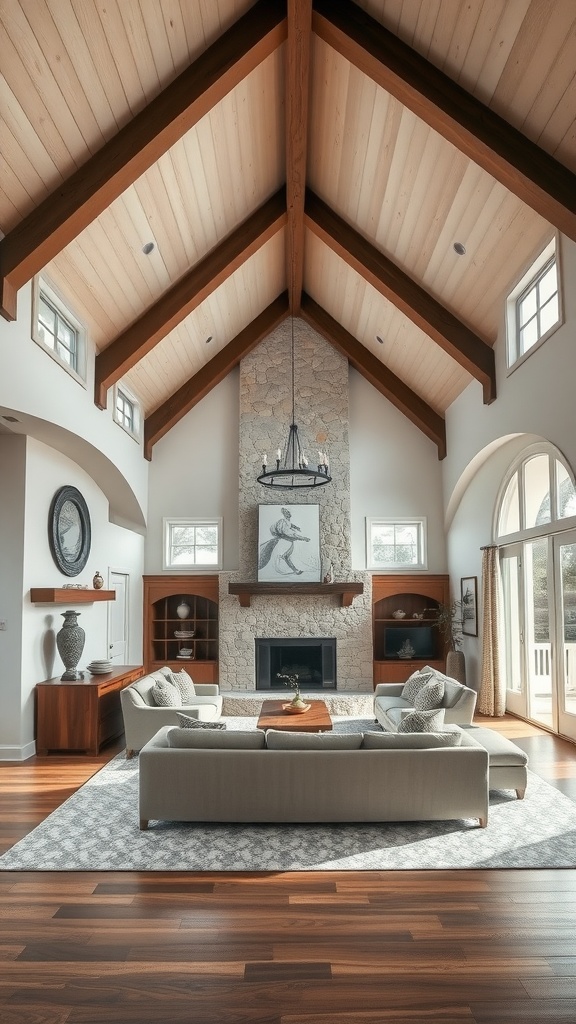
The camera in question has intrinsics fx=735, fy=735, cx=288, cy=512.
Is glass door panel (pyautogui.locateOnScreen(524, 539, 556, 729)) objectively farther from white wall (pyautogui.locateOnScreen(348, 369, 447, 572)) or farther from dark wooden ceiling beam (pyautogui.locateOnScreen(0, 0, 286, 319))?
dark wooden ceiling beam (pyautogui.locateOnScreen(0, 0, 286, 319))

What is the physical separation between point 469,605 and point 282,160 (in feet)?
20.7

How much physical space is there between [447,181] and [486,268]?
1.05 meters

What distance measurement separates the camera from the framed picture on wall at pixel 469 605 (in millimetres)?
10190

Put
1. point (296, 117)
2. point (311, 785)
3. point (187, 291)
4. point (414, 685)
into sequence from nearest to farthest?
point (311, 785) < point (296, 117) < point (414, 685) < point (187, 291)

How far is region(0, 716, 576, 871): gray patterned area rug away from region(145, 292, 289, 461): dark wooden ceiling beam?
691 cm

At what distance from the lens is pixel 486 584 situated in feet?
31.1

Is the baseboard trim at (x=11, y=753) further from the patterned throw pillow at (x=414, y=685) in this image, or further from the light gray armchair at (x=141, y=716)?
the patterned throw pillow at (x=414, y=685)

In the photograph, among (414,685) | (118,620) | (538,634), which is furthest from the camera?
(118,620)

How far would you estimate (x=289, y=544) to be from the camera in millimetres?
11188

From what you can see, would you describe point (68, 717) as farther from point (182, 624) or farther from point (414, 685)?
point (182, 624)

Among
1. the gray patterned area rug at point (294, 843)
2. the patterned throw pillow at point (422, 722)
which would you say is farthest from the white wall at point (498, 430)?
the gray patterned area rug at point (294, 843)

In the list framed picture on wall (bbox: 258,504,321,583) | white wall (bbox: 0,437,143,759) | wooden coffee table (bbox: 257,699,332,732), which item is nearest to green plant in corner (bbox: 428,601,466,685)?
framed picture on wall (bbox: 258,504,321,583)

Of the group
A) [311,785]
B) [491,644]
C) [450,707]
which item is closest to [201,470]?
[491,644]

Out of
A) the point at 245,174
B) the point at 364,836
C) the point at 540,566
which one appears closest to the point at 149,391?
the point at 245,174
